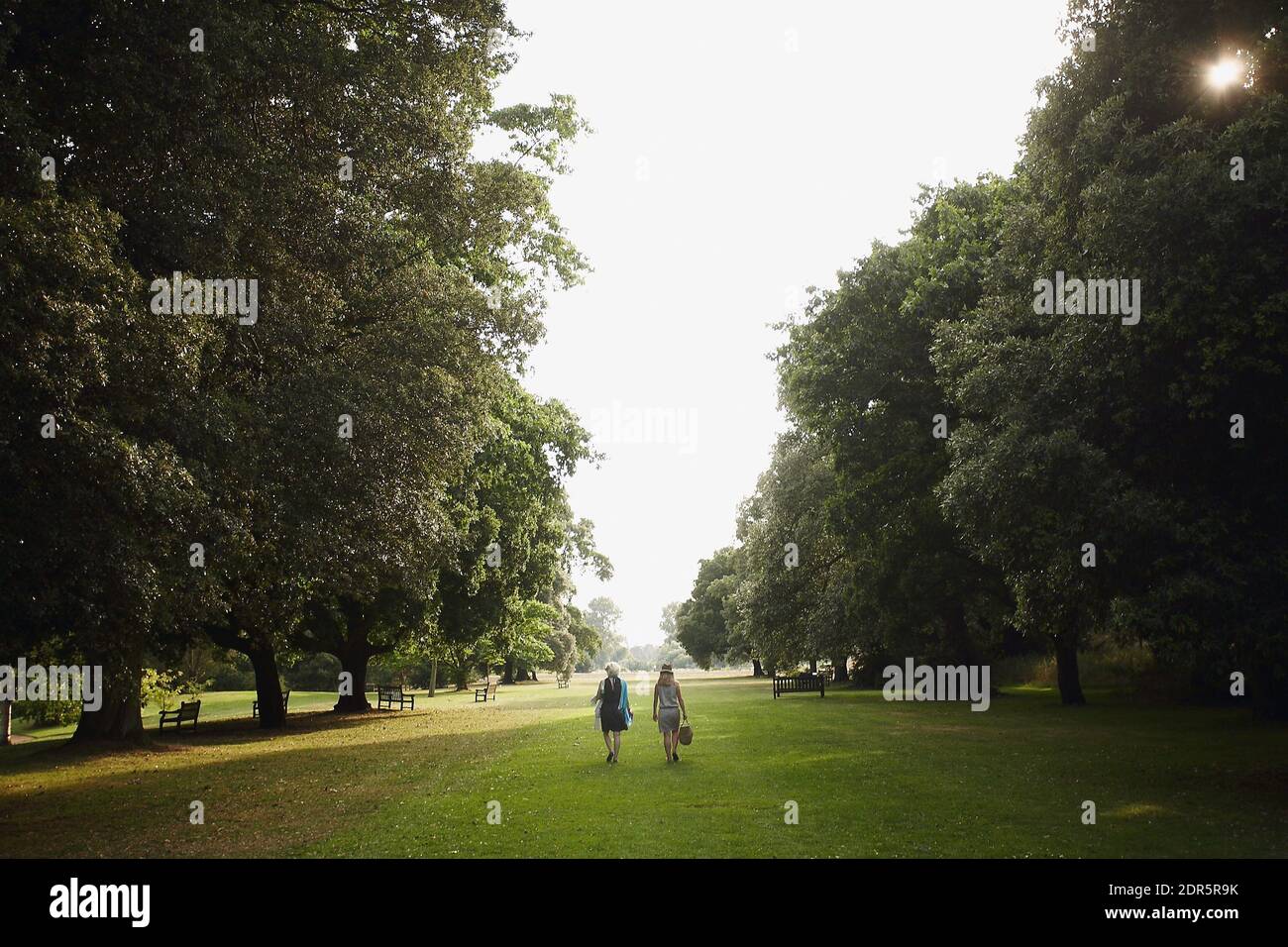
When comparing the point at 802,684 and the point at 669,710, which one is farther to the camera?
the point at 802,684

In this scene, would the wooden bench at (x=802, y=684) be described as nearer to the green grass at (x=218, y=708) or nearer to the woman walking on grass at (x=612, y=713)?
the green grass at (x=218, y=708)

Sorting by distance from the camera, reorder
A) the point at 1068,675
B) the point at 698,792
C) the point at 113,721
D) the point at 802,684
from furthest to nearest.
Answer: the point at 802,684
the point at 1068,675
the point at 113,721
the point at 698,792

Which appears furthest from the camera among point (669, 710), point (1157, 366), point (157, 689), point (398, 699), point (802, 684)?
point (802, 684)

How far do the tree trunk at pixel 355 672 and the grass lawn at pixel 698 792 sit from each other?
42.1 feet

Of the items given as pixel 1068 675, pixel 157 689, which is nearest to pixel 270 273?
pixel 157 689

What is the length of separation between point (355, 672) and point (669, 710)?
26.7m

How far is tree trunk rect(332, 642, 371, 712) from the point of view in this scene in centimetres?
3838

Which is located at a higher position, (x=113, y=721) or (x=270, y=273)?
(x=270, y=273)

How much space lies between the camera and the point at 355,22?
17.8 m

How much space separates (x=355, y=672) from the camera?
39500mm

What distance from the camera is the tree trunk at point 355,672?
38.4m

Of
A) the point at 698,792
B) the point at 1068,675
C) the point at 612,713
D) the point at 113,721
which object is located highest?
the point at 612,713

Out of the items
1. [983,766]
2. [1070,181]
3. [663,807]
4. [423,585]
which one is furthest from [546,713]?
[1070,181]

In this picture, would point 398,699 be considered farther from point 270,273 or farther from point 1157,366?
point 1157,366
